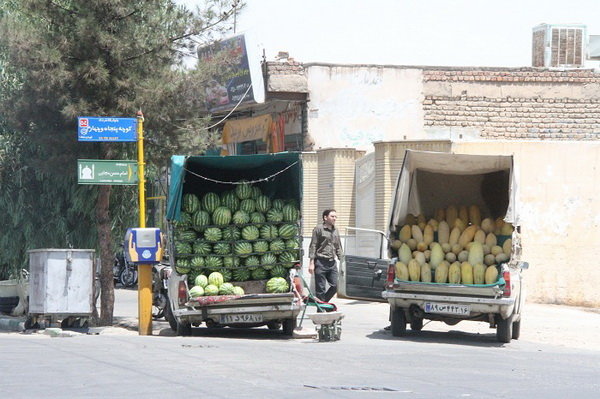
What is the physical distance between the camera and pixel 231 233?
15711mm

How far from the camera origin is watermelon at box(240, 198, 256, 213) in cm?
1594

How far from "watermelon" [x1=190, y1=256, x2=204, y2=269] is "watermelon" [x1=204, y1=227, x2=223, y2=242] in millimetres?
319

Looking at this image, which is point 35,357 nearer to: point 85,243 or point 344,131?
point 85,243

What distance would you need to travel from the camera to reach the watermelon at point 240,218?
15.7 m

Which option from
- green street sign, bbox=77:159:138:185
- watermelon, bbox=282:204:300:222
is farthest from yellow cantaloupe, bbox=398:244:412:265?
green street sign, bbox=77:159:138:185

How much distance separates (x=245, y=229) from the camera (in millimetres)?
15695

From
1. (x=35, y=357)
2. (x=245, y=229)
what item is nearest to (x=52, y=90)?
(x=245, y=229)

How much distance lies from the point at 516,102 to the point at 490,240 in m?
13.0

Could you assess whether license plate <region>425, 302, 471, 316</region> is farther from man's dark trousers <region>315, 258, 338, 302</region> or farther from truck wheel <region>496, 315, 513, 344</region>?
man's dark trousers <region>315, 258, 338, 302</region>

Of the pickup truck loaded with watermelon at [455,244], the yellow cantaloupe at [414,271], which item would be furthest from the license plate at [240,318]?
the yellow cantaloupe at [414,271]

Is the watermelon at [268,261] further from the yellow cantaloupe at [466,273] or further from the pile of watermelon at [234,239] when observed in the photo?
the yellow cantaloupe at [466,273]

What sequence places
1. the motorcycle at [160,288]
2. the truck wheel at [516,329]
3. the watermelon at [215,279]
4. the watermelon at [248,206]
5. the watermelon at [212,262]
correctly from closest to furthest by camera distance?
1. the watermelon at [215,279]
2. the watermelon at [212,262]
3. the watermelon at [248,206]
4. the truck wheel at [516,329]
5. the motorcycle at [160,288]

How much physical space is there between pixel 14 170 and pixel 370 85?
34.9 ft

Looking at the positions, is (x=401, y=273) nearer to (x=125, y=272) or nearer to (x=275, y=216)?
(x=275, y=216)
